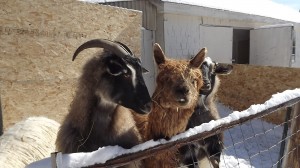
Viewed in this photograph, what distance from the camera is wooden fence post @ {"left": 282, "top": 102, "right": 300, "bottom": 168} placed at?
10.5 ft

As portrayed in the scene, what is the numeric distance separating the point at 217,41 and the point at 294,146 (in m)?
9.50

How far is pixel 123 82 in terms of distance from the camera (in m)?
3.27

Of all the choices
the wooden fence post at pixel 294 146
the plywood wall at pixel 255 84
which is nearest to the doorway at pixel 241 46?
the plywood wall at pixel 255 84

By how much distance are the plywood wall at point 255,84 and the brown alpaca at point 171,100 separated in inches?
302

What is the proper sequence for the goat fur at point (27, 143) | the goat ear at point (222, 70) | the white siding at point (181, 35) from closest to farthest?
the goat fur at point (27, 143) → the goat ear at point (222, 70) → the white siding at point (181, 35)

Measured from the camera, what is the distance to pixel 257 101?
34.8 feet

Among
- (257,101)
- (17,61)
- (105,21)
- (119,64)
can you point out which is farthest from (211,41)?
(119,64)

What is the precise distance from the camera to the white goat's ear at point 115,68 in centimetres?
322

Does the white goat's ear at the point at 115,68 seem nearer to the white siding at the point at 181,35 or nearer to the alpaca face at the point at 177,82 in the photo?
the alpaca face at the point at 177,82

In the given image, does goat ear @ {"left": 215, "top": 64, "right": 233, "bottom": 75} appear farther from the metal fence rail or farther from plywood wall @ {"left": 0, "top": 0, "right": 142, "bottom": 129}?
plywood wall @ {"left": 0, "top": 0, "right": 142, "bottom": 129}

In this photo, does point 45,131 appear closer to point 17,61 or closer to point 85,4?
point 17,61

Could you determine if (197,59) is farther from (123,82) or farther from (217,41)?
(217,41)

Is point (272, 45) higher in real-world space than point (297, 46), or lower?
higher

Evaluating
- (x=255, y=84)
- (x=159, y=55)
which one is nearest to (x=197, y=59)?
(x=159, y=55)
